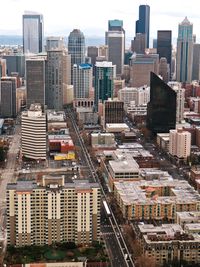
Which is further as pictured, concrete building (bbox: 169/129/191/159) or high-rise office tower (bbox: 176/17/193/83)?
high-rise office tower (bbox: 176/17/193/83)

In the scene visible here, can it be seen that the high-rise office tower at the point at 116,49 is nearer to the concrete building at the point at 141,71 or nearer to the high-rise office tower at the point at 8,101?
the concrete building at the point at 141,71

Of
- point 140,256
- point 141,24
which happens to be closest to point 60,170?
point 140,256

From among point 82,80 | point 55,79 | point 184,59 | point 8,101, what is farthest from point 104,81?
point 184,59

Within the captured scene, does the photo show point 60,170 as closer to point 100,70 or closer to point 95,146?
point 95,146

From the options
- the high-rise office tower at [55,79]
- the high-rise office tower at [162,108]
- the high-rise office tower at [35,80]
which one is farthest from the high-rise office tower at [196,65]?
the high-rise office tower at [162,108]

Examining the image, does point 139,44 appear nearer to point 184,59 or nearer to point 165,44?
Result: point 165,44

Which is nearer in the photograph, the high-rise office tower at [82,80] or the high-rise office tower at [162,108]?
the high-rise office tower at [162,108]

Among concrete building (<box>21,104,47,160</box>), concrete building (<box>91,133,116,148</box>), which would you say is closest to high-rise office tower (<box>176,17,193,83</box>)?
concrete building (<box>91,133,116,148</box>)

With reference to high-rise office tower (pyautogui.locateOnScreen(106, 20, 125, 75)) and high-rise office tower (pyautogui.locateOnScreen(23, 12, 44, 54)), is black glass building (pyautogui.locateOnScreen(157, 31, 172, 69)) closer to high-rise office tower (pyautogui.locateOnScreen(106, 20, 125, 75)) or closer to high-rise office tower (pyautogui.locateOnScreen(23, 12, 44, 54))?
high-rise office tower (pyautogui.locateOnScreen(106, 20, 125, 75))

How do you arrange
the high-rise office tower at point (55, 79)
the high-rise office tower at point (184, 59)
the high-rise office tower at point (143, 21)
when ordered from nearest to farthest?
1. the high-rise office tower at point (55, 79)
2. the high-rise office tower at point (184, 59)
3. the high-rise office tower at point (143, 21)
